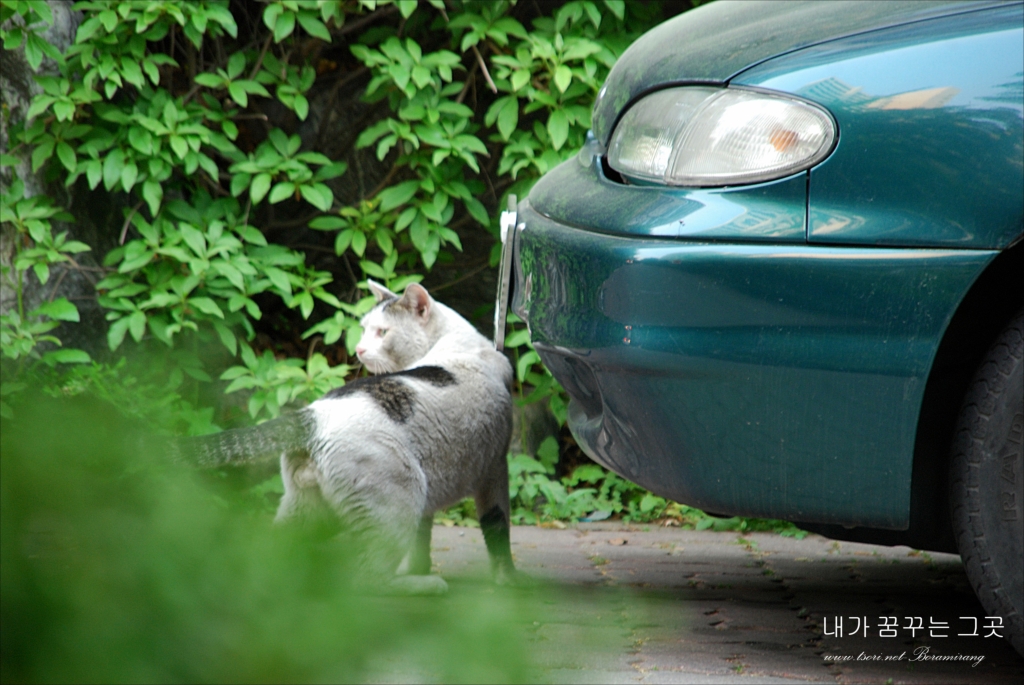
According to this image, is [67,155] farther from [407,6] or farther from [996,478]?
[996,478]

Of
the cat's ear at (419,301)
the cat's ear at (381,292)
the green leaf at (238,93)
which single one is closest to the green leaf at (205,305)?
the cat's ear at (381,292)

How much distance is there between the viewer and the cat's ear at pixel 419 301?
3.68m

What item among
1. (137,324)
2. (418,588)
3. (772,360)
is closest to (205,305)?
(137,324)

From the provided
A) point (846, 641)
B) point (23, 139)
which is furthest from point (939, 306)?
point (23, 139)

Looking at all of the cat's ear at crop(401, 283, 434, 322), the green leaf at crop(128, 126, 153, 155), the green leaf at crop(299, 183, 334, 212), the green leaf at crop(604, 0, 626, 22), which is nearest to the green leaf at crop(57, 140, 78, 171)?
the green leaf at crop(128, 126, 153, 155)

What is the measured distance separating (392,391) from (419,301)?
0.74 meters

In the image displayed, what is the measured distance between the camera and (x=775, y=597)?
120 inches

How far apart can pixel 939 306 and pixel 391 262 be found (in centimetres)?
323

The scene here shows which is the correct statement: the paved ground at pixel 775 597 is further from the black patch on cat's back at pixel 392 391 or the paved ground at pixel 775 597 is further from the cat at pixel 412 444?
the black patch on cat's back at pixel 392 391

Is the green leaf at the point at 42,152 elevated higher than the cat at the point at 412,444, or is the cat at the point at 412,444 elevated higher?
the green leaf at the point at 42,152

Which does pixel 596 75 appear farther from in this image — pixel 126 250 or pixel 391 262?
pixel 126 250

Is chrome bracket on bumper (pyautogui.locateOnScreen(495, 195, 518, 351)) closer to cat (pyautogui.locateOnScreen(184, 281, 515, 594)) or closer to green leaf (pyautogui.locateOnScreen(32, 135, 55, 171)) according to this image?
cat (pyautogui.locateOnScreen(184, 281, 515, 594))

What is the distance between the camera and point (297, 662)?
1.46ft

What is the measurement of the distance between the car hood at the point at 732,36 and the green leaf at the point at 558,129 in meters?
1.63
